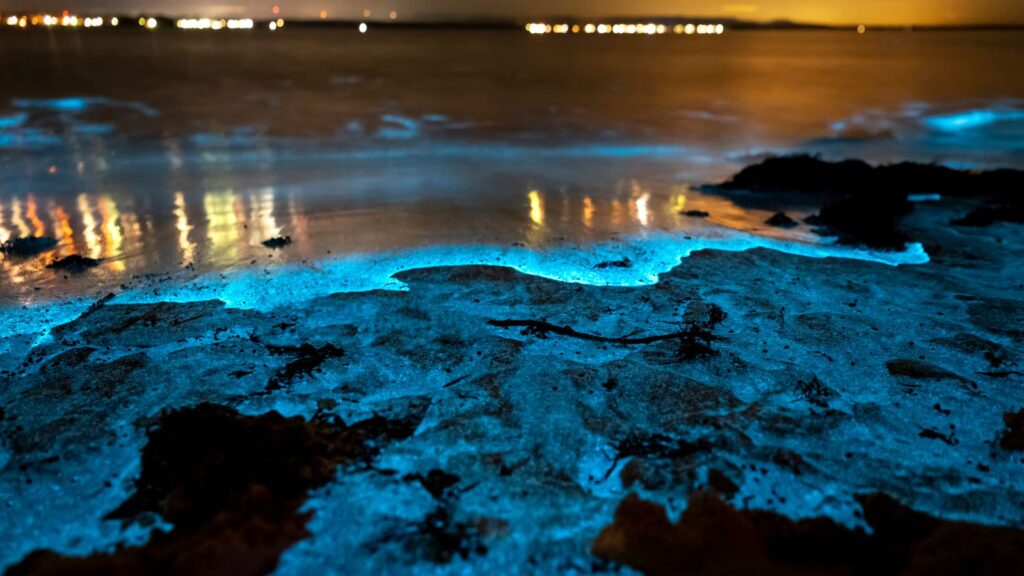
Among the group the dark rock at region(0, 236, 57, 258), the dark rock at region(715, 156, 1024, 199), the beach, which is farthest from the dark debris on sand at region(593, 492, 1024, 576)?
the dark rock at region(715, 156, 1024, 199)

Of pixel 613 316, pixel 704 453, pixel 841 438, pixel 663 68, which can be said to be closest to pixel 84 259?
pixel 613 316

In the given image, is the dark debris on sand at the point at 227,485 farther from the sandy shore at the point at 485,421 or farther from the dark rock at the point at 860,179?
the dark rock at the point at 860,179

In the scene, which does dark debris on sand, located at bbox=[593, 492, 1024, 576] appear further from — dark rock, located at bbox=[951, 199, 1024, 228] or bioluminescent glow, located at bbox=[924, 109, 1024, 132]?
bioluminescent glow, located at bbox=[924, 109, 1024, 132]

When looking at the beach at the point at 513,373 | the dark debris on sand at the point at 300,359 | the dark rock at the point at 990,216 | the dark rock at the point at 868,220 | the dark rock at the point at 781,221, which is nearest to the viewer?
the beach at the point at 513,373

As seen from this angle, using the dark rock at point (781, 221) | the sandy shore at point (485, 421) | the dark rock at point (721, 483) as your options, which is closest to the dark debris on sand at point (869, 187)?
the dark rock at point (781, 221)

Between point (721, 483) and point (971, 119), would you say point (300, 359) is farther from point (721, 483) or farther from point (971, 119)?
point (971, 119)

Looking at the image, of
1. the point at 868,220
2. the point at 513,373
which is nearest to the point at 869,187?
the point at 868,220

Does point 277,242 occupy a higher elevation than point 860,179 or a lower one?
lower
